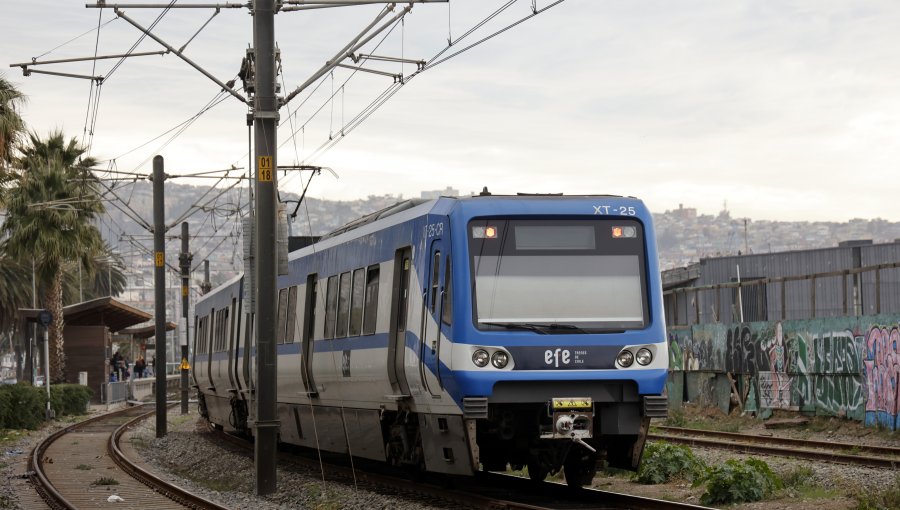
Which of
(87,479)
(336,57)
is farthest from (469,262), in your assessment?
(87,479)

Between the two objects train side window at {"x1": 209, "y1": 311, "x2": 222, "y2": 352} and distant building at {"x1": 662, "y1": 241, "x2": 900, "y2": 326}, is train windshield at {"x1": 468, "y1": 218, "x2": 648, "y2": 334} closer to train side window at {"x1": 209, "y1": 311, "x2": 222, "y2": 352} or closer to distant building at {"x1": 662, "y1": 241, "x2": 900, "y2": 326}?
train side window at {"x1": 209, "y1": 311, "x2": 222, "y2": 352}

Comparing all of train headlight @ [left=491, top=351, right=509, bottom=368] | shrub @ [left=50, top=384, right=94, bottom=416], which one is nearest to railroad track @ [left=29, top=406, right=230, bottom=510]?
train headlight @ [left=491, top=351, right=509, bottom=368]

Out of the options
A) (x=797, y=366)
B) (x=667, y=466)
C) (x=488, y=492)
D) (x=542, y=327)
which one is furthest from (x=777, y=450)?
(x=542, y=327)

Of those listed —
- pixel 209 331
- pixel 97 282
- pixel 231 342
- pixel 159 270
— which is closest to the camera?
pixel 231 342

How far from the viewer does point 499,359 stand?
13094mm

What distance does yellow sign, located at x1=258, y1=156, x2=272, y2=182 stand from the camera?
17659 millimetres

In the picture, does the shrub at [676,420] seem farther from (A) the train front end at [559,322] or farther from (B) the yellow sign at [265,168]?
(A) the train front end at [559,322]

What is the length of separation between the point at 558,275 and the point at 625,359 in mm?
1099

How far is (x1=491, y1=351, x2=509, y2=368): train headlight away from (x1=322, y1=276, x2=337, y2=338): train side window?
5.58 metres

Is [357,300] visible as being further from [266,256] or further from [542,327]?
[542,327]

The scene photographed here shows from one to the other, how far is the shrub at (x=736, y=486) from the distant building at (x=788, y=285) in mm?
19447

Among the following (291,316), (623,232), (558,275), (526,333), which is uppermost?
(623,232)

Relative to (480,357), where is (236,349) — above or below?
above

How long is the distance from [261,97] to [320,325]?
3.55 metres
